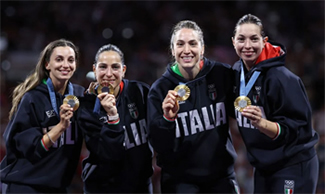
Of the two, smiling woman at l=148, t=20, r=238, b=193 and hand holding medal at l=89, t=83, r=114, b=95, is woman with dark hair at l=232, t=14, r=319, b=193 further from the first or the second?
hand holding medal at l=89, t=83, r=114, b=95

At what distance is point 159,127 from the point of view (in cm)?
372

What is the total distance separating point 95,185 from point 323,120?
5.33 m

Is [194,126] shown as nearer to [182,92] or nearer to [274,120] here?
[182,92]

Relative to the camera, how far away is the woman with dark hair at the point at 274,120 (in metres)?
3.61

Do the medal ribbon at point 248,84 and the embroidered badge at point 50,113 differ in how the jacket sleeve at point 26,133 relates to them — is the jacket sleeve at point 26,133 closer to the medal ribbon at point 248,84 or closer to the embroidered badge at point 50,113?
the embroidered badge at point 50,113

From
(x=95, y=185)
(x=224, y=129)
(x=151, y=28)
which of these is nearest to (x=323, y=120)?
(x=151, y=28)

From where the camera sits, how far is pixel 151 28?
9.76m

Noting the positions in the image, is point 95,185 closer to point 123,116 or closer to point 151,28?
point 123,116

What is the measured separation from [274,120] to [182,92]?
2.62 feet

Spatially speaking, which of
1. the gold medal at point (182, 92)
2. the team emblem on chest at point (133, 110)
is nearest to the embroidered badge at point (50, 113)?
the team emblem on chest at point (133, 110)

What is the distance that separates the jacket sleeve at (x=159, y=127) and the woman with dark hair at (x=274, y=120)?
0.61 metres

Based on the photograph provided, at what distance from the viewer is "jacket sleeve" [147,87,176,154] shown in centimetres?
371

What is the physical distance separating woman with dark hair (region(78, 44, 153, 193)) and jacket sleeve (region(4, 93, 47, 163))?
0.41m

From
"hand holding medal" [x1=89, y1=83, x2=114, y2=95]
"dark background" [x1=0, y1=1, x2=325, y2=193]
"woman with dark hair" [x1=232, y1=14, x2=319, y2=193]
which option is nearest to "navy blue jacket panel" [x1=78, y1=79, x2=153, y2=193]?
"hand holding medal" [x1=89, y1=83, x2=114, y2=95]
